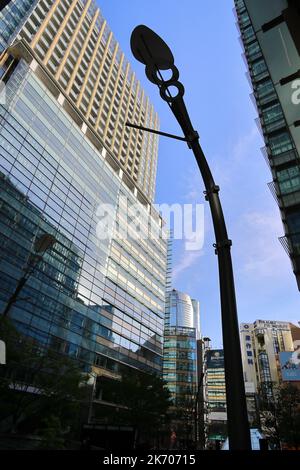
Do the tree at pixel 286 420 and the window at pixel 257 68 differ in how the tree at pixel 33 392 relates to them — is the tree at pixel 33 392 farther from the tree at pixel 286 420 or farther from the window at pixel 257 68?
the window at pixel 257 68

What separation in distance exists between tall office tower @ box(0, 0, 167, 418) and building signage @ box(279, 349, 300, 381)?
25149 mm

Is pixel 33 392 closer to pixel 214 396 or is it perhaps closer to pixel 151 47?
pixel 151 47

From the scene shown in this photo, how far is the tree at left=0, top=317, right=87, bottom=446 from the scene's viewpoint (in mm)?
24531

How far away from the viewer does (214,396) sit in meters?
120

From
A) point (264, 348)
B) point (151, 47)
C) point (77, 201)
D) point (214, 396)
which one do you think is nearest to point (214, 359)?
point (264, 348)

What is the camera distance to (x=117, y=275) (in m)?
56.9

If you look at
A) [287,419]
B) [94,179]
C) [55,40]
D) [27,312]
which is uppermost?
[55,40]

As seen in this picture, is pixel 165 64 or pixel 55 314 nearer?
pixel 165 64

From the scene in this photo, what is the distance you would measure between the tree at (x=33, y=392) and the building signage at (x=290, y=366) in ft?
138

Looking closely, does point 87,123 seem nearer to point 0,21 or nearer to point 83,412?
point 0,21

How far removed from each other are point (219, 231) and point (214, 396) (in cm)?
13623

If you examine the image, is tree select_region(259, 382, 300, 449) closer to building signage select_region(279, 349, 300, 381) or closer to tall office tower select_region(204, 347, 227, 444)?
building signage select_region(279, 349, 300, 381)
